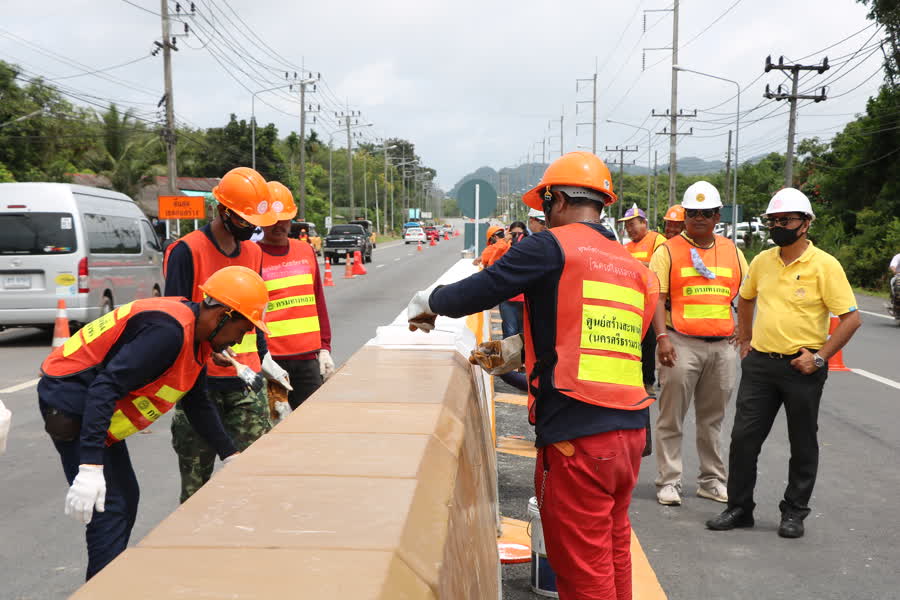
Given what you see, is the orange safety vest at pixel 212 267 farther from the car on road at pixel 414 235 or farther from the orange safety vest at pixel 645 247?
the car on road at pixel 414 235

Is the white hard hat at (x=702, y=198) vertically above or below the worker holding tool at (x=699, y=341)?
above

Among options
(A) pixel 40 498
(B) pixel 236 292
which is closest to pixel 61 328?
(A) pixel 40 498

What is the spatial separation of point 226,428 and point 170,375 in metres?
1.16

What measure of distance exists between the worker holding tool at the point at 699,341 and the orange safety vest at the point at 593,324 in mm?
2916

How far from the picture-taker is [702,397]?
6.48m

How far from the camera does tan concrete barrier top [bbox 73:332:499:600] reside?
65.0 inches

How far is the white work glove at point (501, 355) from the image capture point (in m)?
3.88

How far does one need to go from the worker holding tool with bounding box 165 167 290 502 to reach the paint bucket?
1.44 meters

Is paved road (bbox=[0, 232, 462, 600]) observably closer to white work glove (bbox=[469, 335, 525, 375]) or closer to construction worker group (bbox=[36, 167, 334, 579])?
construction worker group (bbox=[36, 167, 334, 579])

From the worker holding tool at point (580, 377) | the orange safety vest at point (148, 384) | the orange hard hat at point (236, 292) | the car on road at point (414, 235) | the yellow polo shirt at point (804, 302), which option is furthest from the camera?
the car on road at point (414, 235)

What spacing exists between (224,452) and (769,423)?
3406 millimetres

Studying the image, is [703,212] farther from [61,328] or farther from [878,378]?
[61,328]

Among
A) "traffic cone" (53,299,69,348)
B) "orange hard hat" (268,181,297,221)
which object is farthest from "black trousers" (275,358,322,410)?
"traffic cone" (53,299,69,348)

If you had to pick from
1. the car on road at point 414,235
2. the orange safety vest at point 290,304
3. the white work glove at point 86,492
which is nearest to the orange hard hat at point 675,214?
the orange safety vest at point 290,304
